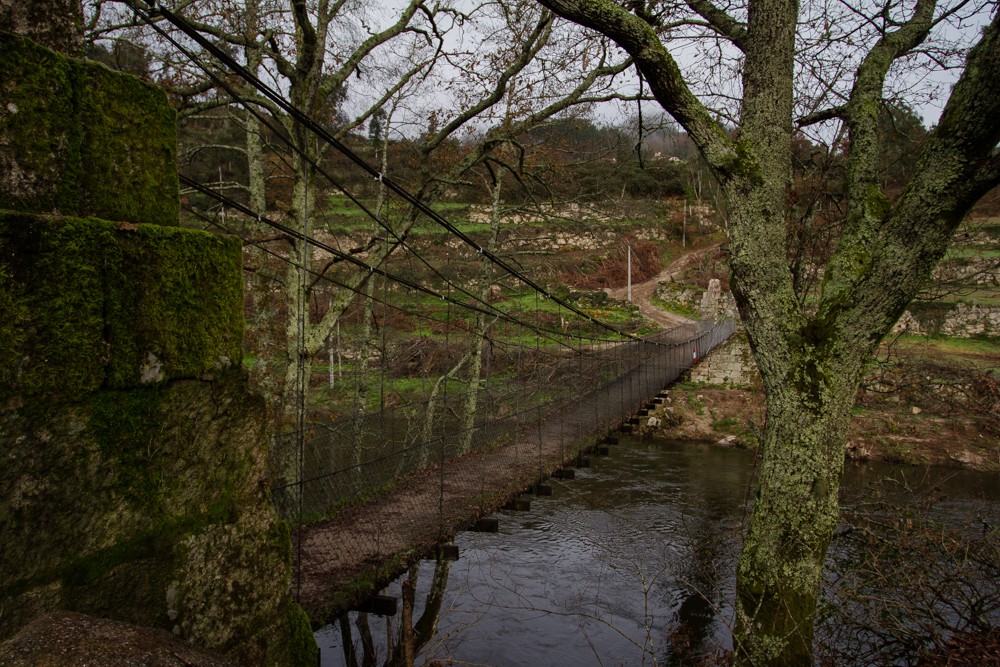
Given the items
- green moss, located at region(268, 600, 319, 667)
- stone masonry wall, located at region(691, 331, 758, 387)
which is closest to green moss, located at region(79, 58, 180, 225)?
green moss, located at region(268, 600, 319, 667)

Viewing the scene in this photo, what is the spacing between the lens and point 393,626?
6.09 m

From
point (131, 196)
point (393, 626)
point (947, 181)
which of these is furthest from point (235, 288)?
point (393, 626)

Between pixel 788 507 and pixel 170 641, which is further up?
pixel 170 641

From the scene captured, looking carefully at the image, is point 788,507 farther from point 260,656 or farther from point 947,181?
point 260,656

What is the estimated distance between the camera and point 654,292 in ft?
71.6

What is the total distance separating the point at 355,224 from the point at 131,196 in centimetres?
1614

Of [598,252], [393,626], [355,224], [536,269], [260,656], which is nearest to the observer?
[260,656]

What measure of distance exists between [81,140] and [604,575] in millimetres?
6452

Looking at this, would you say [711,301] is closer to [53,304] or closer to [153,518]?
[153,518]

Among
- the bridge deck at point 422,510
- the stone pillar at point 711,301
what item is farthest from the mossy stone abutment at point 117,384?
the stone pillar at point 711,301

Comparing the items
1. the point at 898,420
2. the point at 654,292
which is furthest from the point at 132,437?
the point at 654,292

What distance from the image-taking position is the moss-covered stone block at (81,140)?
80cm

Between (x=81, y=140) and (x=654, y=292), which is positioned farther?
(x=654, y=292)

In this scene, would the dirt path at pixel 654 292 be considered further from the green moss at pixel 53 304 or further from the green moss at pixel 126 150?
the green moss at pixel 53 304
